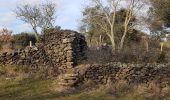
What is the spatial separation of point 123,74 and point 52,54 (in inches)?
155

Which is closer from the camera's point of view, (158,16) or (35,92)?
(35,92)

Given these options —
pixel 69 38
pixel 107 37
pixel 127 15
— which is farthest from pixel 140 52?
pixel 107 37

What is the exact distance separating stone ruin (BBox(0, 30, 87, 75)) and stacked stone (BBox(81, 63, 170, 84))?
5.78ft

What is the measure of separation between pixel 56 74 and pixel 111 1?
36441 millimetres

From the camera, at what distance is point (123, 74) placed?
1917cm

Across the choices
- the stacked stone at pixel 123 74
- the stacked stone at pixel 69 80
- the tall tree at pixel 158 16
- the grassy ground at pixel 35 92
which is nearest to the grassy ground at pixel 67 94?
the grassy ground at pixel 35 92

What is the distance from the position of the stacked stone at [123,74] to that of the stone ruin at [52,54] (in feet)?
5.78

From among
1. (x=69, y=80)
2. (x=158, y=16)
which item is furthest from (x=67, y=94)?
(x=158, y=16)

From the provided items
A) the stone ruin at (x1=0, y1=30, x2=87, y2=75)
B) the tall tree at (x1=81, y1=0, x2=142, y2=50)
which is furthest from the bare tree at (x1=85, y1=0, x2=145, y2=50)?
the stone ruin at (x1=0, y1=30, x2=87, y2=75)

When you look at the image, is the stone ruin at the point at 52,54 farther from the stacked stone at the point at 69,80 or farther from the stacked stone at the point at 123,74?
the stacked stone at the point at 69,80

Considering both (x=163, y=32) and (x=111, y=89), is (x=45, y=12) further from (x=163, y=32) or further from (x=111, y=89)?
(x=111, y=89)

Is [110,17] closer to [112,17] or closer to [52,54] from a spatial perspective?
[112,17]

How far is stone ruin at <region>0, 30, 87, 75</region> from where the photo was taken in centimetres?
2091

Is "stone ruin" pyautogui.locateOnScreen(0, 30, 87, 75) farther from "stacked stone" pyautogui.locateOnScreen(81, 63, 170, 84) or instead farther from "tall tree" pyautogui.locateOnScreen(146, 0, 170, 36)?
"tall tree" pyautogui.locateOnScreen(146, 0, 170, 36)
